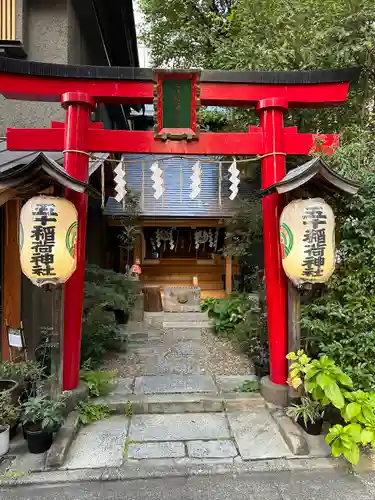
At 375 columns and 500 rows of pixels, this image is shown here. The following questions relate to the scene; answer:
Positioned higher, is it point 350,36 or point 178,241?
point 350,36

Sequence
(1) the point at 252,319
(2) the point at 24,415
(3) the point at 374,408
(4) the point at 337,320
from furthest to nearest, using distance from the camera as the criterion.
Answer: (1) the point at 252,319
(4) the point at 337,320
(2) the point at 24,415
(3) the point at 374,408

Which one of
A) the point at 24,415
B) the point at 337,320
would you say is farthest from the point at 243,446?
the point at 24,415

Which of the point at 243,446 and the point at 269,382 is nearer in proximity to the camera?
the point at 243,446

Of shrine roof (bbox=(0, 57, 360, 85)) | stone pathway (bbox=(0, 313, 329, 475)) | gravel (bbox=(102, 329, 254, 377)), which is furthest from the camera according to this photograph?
gravel (bbox=(102, 329, 254, 377))

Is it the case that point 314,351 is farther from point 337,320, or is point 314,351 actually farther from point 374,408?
point 374,408

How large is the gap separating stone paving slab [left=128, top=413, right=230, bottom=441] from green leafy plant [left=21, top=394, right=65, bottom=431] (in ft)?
3.32

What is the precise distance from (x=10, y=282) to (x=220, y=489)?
450 cm

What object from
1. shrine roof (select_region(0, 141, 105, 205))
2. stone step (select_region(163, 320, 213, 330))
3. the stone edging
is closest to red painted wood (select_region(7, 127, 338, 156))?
shrine roof (select_region(0, 141, 105, 205))

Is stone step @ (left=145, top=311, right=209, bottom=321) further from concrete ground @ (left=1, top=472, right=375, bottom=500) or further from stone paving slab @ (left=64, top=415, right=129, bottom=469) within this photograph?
concrete ground @ (left=1, top=472, right=375, bottom=500)

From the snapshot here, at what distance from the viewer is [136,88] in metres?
5.30

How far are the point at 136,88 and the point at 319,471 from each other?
5.60m

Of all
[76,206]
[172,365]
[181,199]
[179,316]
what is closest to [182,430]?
[172,365]

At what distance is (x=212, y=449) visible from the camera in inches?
167

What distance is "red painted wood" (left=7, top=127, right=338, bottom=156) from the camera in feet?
16.9
